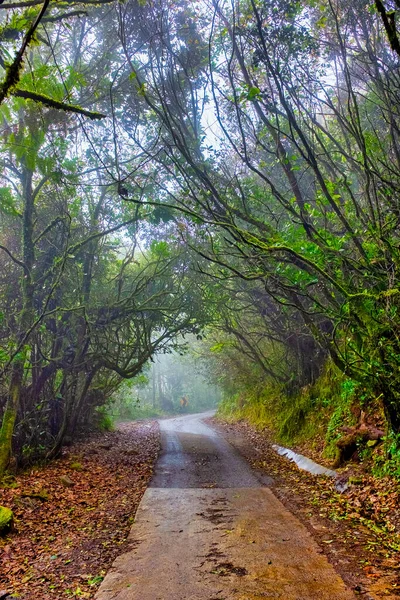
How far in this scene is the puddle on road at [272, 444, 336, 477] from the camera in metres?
7.82

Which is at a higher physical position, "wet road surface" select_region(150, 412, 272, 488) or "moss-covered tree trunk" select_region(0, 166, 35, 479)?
"moss-covered tree trunk" select_region(0, 166, 35, 479)

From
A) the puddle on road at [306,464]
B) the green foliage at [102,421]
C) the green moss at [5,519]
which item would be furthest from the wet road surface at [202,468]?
the green foliage at [102,421]

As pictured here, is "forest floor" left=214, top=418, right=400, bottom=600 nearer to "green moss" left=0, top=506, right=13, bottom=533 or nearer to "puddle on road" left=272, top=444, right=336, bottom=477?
"puddle on road" left=272, top=444, right=336, bottom=477

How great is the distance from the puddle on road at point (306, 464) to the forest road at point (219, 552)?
1224 mm

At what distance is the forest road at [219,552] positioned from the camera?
366 centimetres

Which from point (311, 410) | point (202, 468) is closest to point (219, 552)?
point (202, 468)

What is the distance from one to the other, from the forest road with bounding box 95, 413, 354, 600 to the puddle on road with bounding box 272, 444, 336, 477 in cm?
122

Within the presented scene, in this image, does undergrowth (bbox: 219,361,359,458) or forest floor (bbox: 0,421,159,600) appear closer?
forest floor (bbox: 0,421,159,600)

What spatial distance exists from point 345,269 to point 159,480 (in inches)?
218

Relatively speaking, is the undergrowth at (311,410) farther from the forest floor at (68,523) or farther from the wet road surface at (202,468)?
the forest floor at (68,523)

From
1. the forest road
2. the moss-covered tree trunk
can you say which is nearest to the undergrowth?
the forest road

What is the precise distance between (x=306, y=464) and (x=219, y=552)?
4.90 metres

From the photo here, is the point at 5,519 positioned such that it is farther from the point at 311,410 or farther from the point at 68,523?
the point at 311,410

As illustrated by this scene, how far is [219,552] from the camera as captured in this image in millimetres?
4492
